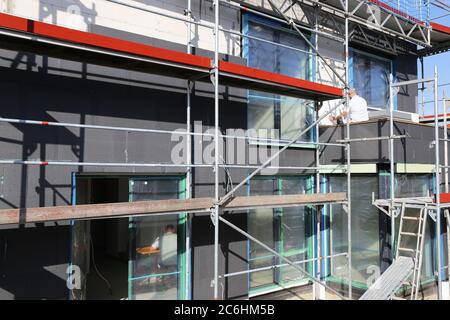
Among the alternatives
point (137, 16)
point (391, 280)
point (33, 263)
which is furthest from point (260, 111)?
point (33, 263)

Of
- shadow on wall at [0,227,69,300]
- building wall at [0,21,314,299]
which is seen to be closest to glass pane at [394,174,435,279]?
building wall at [0,21,314,299]

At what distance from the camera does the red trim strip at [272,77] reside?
5231 millimetres

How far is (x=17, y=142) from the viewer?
4.53 metres

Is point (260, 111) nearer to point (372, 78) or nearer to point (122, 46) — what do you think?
point (122, 46)

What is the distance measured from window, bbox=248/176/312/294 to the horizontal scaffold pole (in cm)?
115

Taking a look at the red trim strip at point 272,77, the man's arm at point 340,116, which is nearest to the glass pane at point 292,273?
the man's arm at point 340,116

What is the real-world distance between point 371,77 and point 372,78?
4cm

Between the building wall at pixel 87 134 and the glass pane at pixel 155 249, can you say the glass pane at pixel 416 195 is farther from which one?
the glass pane at pixel 155 249

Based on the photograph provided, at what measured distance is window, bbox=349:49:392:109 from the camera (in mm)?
9109

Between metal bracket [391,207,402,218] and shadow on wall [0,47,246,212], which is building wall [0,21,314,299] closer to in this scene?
shadow on wall [0,47,246,212]

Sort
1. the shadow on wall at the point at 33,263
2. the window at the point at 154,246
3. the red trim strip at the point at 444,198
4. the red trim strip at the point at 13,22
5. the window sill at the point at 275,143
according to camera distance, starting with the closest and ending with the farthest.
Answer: the red trim strip at the point at 13,22
the shadow on wall at the point at 33,263
the window at the point at 154,246
the red trim strip at the point at 444,198
the window sill at the point at 275,143

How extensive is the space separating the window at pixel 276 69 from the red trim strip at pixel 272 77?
36.2 inches
